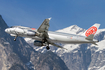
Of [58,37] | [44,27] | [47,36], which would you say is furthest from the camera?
[58,37]

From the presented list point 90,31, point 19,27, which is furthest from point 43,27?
point 90,31

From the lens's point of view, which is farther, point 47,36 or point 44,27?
point 47,36

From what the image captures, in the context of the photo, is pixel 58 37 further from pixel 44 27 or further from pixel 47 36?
pixel 44 27

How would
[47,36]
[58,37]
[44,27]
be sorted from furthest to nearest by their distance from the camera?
1. [58,37]
2. [47,36]
3. [44,27]

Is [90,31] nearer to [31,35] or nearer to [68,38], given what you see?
[68,38]

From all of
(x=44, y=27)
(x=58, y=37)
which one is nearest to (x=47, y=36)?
(x=58, y=37)

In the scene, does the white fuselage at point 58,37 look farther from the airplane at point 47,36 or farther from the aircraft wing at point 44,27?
the aircraft wing at point 44,27

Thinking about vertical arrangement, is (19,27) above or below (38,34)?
above

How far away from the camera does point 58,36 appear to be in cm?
5806

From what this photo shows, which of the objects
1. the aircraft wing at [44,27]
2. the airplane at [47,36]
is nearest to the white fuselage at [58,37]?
the airplane at [47,36]

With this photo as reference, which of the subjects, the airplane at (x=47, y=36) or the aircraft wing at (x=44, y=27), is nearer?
the aircraft wing at (x=44, y=27)

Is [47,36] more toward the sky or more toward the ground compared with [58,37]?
more toward the sky

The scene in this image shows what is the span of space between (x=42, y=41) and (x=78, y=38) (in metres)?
13.0

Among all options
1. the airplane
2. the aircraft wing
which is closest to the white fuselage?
the airplane
